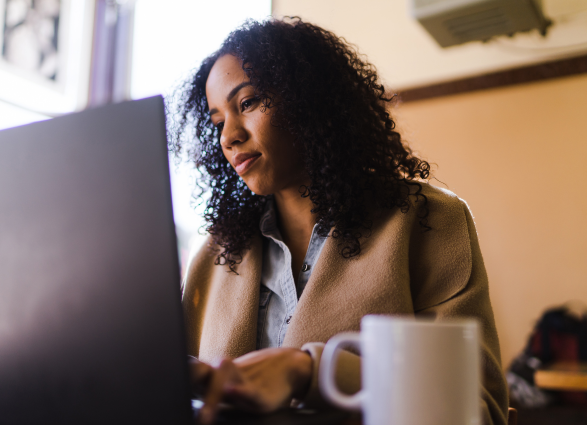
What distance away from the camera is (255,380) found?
0.43m

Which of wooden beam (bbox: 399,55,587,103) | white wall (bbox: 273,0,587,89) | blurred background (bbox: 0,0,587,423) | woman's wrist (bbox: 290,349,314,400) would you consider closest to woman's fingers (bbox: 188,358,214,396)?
woman's wrist (bbox: 290,349,314,400)

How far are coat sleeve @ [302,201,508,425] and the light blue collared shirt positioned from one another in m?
0.24

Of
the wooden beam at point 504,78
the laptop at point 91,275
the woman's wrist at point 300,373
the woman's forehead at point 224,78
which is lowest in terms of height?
the woman's wrist at point 300,373

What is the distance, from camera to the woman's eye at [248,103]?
1.02m

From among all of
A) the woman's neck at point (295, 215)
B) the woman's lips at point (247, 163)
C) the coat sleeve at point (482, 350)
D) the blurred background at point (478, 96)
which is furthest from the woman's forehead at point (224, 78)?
the blurred background at point (478, 96)

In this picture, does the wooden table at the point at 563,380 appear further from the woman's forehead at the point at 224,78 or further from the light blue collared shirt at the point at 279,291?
the woman's forehead at the point at 224,78

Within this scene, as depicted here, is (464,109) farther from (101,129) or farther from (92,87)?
(101,129)

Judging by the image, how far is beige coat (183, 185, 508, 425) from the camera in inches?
30.6

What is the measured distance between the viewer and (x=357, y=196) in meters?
0.96

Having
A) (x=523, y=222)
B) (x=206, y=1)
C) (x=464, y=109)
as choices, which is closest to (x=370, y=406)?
(x=523, y=222)

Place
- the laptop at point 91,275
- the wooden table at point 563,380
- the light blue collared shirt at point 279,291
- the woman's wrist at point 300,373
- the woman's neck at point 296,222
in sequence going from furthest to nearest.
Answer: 1. the wooden table at point 563,380
2. the woman's neck at point 296,222
3. the light blue collared shirt at point 279,291
4. the woman's wrist at point 300,373
5. the laptop at point 91,275

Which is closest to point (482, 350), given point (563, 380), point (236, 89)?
point (236, 89)

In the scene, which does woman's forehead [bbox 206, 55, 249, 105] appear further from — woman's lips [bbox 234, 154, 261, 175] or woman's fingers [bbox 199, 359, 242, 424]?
woman's fingers [bbox 199, 359, 242, 424]

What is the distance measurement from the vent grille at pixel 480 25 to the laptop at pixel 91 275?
2.01 metres
